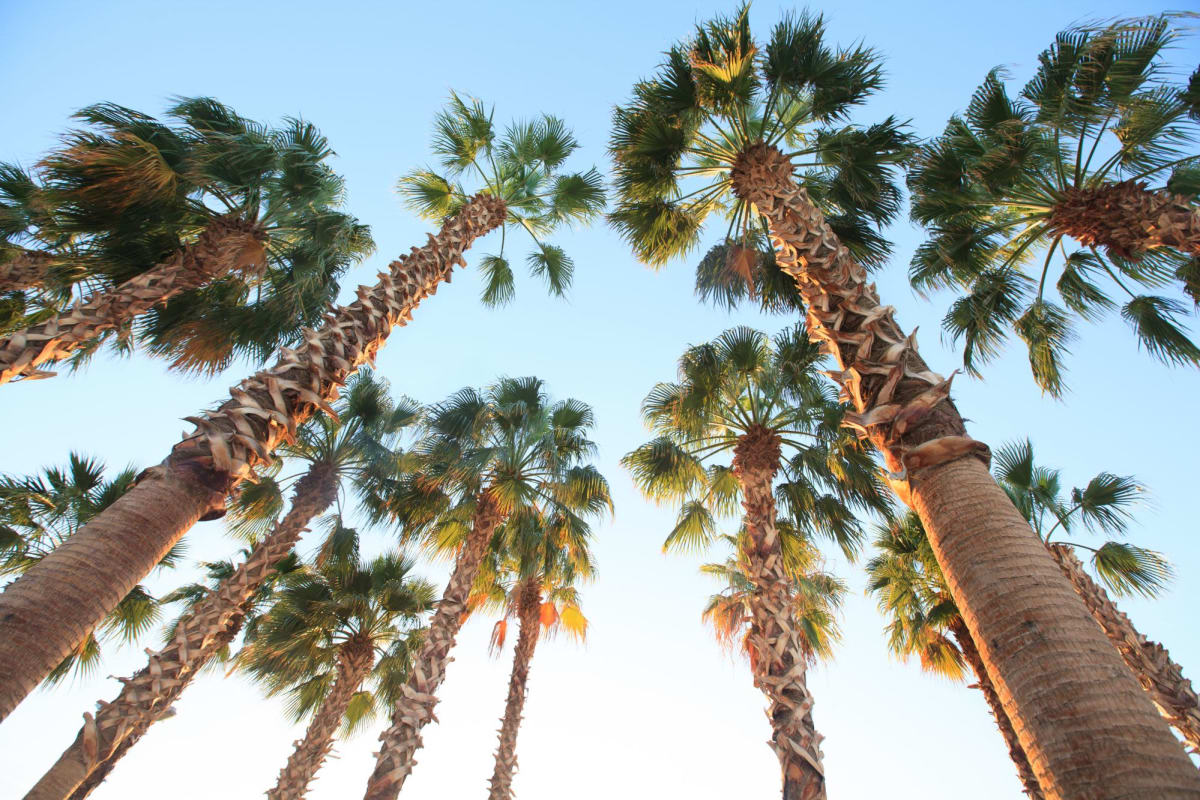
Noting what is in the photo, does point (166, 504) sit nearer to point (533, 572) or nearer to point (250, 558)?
point (250, 558)

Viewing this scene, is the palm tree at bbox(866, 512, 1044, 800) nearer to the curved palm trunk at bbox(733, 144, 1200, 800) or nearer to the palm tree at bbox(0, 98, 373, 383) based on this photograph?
the curved palm trunk at bbox(733, 144, 1200, 800)

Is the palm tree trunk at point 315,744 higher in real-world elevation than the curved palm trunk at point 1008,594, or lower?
higher

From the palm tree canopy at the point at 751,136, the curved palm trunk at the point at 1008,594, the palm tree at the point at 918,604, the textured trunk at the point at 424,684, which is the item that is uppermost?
the palm tree canopy at the point at 751,136

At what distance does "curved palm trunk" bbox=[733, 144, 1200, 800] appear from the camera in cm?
196

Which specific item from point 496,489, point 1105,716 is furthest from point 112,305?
point 1105,716

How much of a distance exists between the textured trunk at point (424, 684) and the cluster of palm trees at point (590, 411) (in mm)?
48

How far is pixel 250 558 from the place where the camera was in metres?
9.59

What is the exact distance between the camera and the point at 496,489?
37.4 ft

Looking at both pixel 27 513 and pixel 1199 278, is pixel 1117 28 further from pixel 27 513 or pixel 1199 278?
pixel 27 513

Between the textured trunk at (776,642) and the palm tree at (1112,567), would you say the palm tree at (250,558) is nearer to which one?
the textured trunk at (776,642)

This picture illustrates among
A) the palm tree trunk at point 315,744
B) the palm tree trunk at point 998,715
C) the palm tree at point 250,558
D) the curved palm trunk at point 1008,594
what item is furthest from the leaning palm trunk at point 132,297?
the palm tree trunk at point 998,715

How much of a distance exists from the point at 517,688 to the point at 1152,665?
9802mm

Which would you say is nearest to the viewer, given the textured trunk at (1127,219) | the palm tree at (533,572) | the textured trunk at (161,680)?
the textured trunk at (161,680)

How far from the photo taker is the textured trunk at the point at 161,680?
19.4ft
